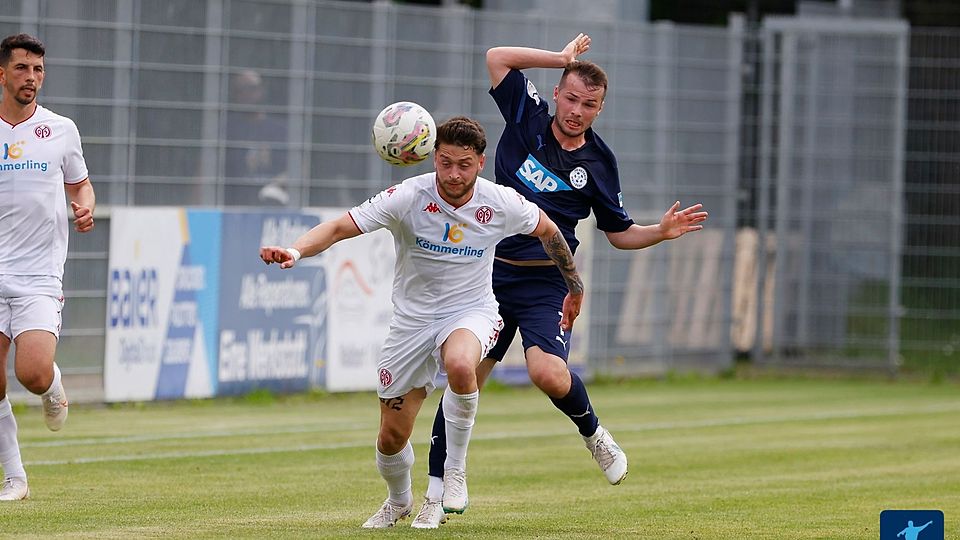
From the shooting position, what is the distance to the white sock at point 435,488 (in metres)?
8.48

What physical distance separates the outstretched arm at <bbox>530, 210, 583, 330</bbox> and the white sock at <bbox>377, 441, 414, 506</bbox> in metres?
1.17

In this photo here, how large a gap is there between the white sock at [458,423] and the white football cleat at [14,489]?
2300 mm

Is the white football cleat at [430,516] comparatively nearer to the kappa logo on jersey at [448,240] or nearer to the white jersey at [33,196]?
the kappa logo on jersey at [448,240]

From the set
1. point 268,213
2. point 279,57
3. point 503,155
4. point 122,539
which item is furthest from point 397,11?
point 122,539

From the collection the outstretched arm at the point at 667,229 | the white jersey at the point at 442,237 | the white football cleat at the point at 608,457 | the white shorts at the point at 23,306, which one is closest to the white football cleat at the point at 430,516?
the white jersey at the point at 442,237

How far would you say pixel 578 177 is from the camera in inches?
365

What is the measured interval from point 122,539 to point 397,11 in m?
10.9

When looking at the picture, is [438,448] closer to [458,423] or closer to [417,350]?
[458,423]

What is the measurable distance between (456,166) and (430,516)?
1.70 m

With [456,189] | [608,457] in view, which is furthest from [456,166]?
[608,457]

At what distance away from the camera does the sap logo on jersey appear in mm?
9234

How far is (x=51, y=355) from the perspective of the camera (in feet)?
29.5

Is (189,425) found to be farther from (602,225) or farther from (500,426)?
(602,225)

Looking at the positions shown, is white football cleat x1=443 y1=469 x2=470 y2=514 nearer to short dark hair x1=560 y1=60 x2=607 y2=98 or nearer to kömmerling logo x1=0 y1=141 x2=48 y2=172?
short dark hair x1=560 y1=60 x2=607 y2=98
